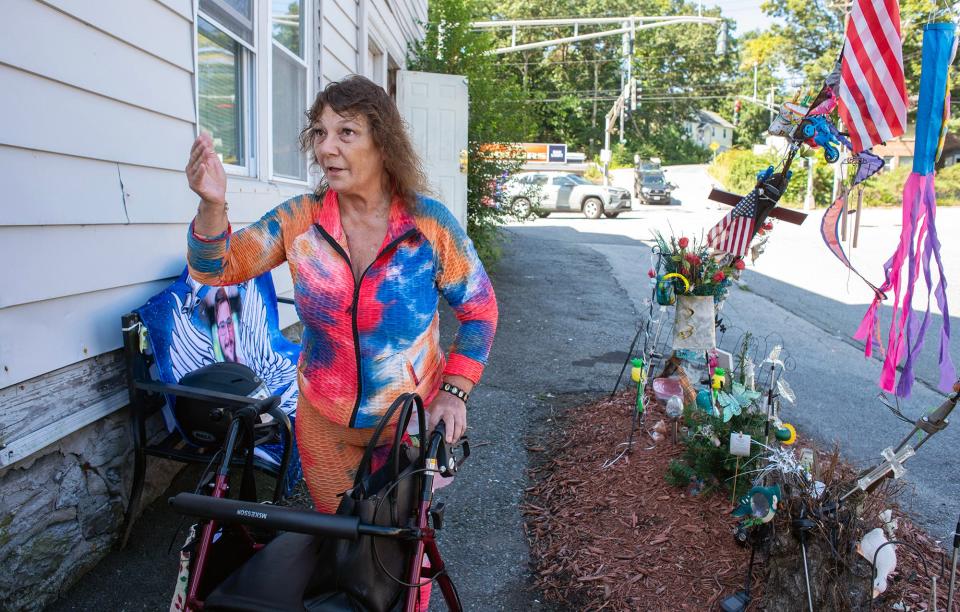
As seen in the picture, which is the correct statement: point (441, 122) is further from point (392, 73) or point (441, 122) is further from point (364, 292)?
point (364, 292)

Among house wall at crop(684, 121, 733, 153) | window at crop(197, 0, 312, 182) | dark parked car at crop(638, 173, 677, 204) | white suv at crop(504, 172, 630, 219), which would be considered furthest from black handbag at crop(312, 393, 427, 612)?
house wall at crop(684, 121, 733, 153)

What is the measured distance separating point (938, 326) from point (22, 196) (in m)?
9.86

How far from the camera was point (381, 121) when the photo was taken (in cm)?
214

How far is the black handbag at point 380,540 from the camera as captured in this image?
155cm

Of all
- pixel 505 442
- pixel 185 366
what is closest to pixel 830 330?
pixel 505 442

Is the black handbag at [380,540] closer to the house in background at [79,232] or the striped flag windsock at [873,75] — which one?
the house in background at [79,232]

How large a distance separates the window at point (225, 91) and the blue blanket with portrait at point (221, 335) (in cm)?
91

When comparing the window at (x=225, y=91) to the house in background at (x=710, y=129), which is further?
the house in background at (x=710, y=129)

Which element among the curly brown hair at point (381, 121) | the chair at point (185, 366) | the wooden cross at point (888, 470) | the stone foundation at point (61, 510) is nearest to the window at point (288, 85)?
the chair at point (185, 366)

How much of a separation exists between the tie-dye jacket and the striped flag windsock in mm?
1970

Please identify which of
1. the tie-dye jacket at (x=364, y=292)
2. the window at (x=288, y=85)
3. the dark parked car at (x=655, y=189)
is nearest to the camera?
the tie-dye jacket at (x=364, y=292)

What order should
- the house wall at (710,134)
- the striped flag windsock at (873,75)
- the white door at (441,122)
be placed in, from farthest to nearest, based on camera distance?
the house wall at (710,134) < the white door at (441,122) < the striped flag windsock at (873,75)

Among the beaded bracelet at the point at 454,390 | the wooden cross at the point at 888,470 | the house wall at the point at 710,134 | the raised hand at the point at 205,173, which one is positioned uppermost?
the house wall at the point at 710,134

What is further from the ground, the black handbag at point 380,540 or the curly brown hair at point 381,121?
the curly brown hair at point 381,121
